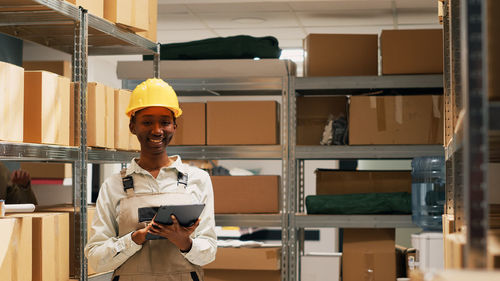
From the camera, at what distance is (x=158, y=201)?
286 cm

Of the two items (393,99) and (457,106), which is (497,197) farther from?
(393,99)

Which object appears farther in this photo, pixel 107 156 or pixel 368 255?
pixel 368 255

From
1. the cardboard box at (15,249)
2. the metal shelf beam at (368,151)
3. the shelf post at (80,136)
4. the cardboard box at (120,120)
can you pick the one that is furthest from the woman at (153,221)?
the metal shelf beam at (368,151)

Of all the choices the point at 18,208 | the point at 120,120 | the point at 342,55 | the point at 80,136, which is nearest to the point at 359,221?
the point at 342,55

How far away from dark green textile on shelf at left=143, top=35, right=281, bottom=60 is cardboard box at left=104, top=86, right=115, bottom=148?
1.75 metres

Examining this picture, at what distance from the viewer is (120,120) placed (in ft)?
13.2

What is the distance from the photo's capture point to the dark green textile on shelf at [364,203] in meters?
5.24

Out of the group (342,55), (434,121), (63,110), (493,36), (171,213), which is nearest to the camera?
(493,36)

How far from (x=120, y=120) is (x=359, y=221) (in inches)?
83.6

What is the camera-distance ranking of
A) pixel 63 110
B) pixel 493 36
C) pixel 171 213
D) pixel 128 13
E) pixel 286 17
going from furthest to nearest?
pixel 286 17 < pixel 128 13 < pixel 63 110 < pixel 171 213 < pixel 493 36

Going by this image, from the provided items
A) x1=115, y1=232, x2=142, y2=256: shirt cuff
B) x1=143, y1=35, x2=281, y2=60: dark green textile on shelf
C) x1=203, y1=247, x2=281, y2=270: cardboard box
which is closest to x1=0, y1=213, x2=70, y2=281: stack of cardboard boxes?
x1=115, y1=232, x2=142, y2=256: shirt cuff

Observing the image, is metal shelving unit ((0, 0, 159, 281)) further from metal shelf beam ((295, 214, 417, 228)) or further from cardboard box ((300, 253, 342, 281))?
cardboard box ((300, 253, 342, 281))

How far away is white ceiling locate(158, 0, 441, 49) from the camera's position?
6.75 m

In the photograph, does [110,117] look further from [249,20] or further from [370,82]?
[249,20]
